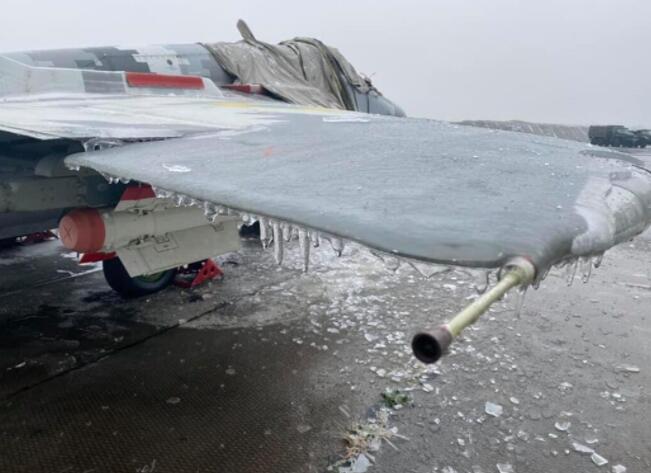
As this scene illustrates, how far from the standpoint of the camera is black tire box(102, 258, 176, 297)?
4762mm

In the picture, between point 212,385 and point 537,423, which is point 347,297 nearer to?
point 212,385

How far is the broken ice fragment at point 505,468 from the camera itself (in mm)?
2590

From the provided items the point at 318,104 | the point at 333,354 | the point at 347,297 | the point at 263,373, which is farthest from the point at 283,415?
the point at 318,104

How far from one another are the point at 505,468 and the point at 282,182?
186cm

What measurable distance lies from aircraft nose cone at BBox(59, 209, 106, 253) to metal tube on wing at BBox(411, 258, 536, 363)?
2957mm

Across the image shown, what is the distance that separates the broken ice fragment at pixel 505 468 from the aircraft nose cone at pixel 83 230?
106 inches

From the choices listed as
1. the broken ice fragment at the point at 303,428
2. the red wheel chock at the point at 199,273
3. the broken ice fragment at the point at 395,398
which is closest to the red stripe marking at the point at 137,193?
the red wheel chock at the point at 199,273

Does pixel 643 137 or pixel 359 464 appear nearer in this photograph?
pixel 359 464

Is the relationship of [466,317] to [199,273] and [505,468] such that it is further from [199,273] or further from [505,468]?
[199,273]

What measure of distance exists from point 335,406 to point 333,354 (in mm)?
689

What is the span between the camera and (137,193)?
3617mm

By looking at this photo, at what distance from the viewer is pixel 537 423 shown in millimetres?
2988

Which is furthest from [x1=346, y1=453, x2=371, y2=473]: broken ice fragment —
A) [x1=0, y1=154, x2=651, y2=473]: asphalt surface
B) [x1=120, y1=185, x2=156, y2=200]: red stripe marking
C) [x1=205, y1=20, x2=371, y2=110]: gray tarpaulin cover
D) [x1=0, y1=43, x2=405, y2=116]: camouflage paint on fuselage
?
[x1=0, y1=43, x2=405, y2=116]: camouflage paint on fuselage

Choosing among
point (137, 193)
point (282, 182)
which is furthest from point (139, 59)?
point (282, 182)
